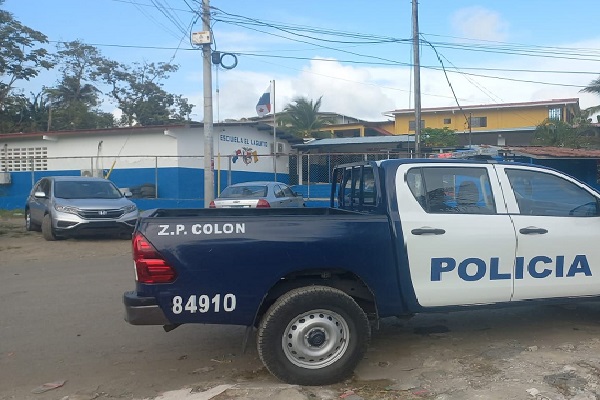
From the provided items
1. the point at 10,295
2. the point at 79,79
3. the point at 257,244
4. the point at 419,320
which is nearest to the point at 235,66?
the point at 10,295

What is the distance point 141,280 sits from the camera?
4.34 metres

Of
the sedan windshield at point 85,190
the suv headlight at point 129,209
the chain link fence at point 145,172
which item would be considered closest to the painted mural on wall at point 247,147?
the chain link fence at point 145,172

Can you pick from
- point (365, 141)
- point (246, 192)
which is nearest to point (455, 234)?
point (246, 192)

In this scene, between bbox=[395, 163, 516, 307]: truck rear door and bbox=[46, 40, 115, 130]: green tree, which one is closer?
bbox=[395, 163, 516, 307]: truck rear door

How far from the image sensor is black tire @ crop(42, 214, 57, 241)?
13.2m

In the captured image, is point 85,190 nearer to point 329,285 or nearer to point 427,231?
point 329,285

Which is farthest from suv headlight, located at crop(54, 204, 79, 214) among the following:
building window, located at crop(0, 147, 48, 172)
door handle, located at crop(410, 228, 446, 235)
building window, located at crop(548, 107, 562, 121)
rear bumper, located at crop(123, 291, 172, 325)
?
building window, located at crop(548, 107, 562, 121)

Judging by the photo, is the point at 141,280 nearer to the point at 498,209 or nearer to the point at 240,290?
the point at 240,290

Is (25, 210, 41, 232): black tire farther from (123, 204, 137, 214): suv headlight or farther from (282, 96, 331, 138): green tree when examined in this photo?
(282, 96, 331, 138): green tree

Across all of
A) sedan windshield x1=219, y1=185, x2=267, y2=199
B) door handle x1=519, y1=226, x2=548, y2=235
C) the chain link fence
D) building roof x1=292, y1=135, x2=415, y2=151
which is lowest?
door handle x1=519, y1=226, x2=548, y2=235

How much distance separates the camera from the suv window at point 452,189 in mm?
4934

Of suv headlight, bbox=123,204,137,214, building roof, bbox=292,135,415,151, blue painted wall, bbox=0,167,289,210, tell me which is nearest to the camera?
suv headlight, bbox=123,204,137,214

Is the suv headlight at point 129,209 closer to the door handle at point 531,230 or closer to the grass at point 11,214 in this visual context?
the grass at point 11,214

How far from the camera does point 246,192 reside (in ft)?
49.3
